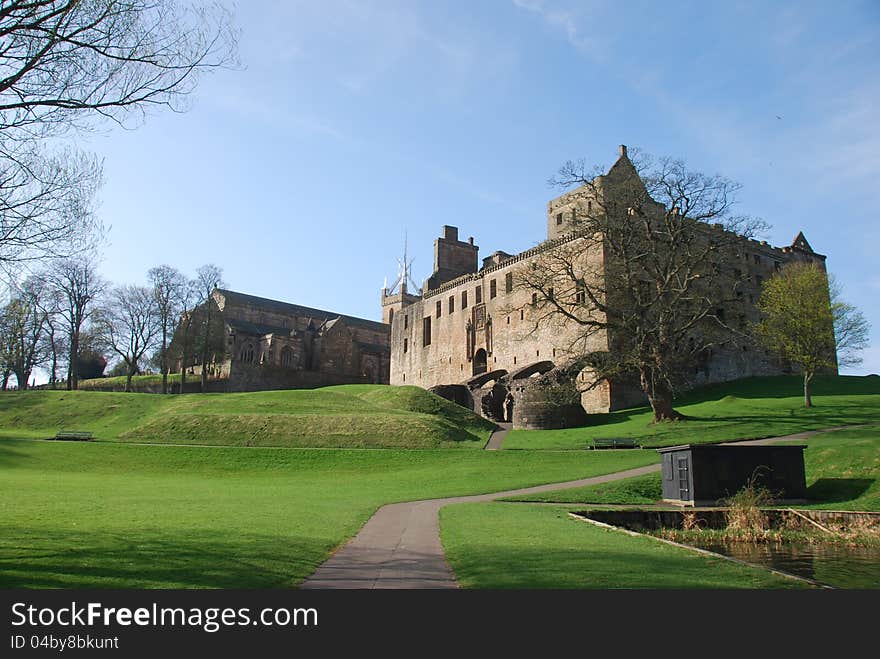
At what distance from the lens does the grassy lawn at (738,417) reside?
32.7 meters

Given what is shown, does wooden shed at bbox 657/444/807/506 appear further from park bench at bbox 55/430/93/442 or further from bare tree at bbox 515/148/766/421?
park bench at bbox 55/430/93/442

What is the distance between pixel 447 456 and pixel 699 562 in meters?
23.7

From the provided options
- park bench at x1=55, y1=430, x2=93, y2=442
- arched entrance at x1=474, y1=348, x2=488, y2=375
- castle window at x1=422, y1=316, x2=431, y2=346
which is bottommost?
park bench at x1=55, y1=430, x2=93, y2=442

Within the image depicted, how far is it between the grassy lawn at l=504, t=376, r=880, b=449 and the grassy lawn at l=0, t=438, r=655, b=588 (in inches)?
202

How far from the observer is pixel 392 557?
9914 millimetres

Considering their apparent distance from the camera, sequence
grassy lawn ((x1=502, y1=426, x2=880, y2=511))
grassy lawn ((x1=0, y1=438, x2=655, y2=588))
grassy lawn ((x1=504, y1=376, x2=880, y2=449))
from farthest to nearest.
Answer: grassy lawn ((x1=504, y1=376, x2=880, y2=449)) < grassy lawn ((x1=502, y1=426, x2=880, y2=511)) < grassy lawn ((x1=0, y1=438, x2=655, y2=588))

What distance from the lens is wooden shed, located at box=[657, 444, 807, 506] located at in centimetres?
2053

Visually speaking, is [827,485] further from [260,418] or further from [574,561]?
[260,418]

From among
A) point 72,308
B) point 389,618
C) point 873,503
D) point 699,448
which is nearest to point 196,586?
point 389,618

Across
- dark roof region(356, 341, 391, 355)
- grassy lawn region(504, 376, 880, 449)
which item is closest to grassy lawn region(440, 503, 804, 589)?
grassy lawn region(504, 376, 880, 449)

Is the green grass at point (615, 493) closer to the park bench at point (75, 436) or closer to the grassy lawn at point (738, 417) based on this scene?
the grassy lawn at point (738, 417)

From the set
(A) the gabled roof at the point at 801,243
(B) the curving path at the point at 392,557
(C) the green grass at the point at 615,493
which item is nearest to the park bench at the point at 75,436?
(B) the curving path at the point at 392,557

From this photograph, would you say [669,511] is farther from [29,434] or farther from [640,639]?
[29,434]

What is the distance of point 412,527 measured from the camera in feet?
46.2
